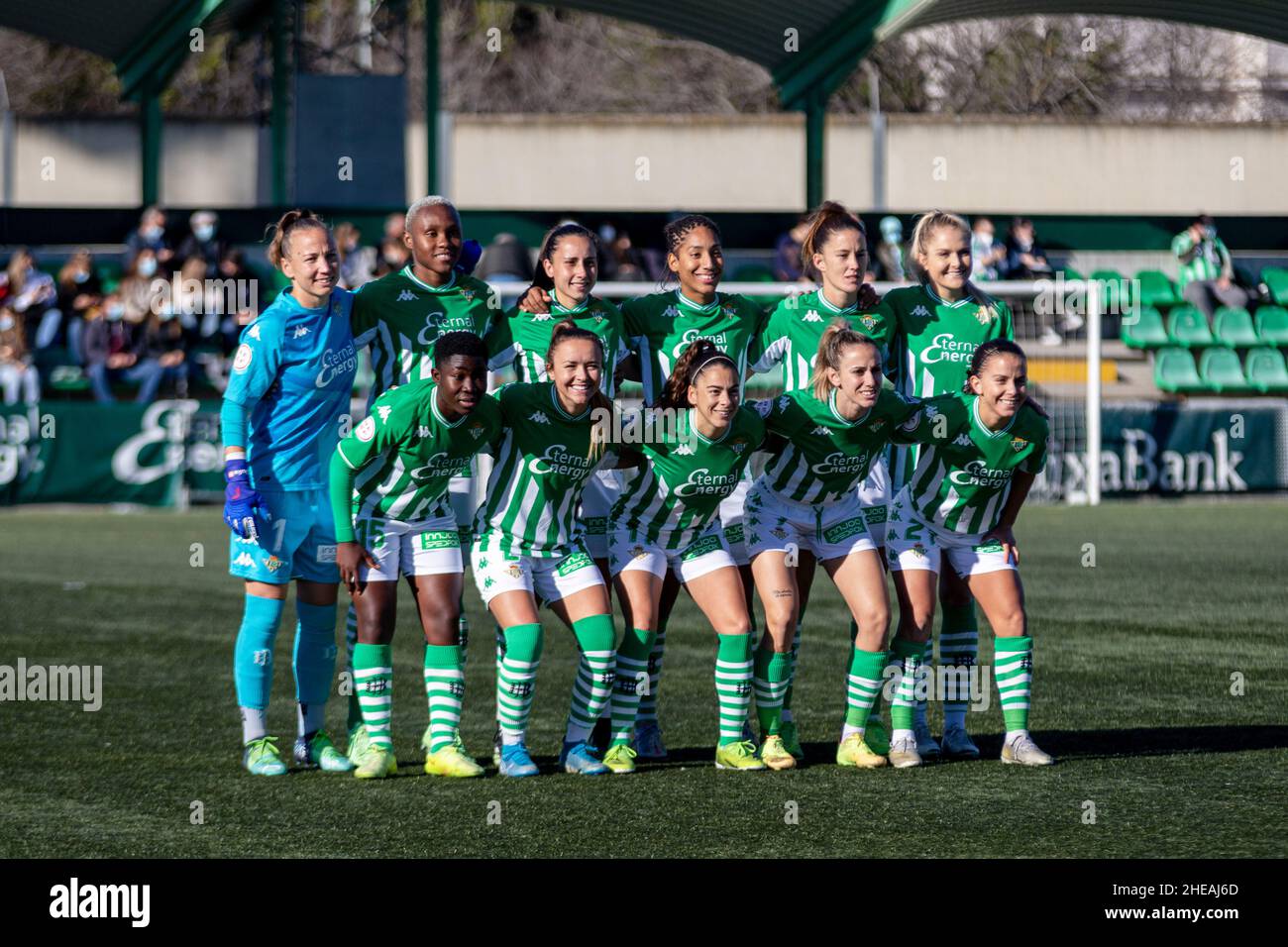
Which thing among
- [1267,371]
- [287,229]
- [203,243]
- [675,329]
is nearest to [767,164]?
[1267,371]

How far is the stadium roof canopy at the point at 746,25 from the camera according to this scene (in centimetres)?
2306

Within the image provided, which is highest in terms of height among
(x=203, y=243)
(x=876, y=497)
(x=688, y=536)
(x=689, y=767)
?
(x=203, y=243)

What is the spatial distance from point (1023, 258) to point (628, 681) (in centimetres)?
1658

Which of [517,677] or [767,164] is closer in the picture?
[517,677]

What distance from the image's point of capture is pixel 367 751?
6801 millimetres

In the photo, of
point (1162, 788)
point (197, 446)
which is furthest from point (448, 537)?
point (197, 446)

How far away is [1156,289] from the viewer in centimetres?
2450

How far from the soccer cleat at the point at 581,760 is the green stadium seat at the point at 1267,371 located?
59.5ft

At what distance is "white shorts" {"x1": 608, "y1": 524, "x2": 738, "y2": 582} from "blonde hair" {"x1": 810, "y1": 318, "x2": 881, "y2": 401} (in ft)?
2.10

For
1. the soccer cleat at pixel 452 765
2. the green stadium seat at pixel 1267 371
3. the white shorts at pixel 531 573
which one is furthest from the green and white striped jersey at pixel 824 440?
the green stadium seat at pixel 1267 371

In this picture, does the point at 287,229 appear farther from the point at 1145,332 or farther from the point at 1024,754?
the point at 1145,332

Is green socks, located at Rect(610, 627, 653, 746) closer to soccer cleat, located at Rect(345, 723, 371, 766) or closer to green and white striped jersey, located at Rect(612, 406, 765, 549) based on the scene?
green and white striped jersey, located at Rect(612, 406, 765, 549)

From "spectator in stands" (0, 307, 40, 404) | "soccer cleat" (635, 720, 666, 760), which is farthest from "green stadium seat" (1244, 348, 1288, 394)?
"soccer cleat" (635, 720, 666, 760)

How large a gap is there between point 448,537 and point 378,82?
57.7ft
